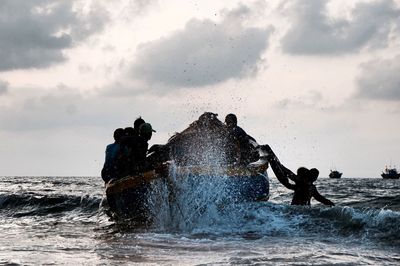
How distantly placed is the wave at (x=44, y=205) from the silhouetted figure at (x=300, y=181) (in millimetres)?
6721

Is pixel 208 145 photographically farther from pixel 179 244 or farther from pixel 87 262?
pixel 87 262

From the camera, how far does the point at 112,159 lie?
11.8m

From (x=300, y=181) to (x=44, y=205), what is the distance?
10502 mm

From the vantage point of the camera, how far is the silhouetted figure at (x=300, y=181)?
39.5ft

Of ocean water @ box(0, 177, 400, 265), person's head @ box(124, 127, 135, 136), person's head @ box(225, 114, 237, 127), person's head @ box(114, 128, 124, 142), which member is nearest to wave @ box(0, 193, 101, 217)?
person's head @ box(114, 128, 124, 142)

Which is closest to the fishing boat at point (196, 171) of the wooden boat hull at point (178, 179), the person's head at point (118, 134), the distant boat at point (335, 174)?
the wooden boat hull at point (178, 179)

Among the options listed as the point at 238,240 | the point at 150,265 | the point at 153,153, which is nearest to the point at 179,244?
the point at 238,240

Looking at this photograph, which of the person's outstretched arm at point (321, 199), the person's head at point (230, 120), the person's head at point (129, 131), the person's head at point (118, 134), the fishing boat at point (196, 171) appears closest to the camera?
the fishing boat at point (196, 171)

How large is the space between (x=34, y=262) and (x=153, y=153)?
6462 millimetres

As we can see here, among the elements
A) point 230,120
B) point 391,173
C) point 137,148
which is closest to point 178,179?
point 137,148

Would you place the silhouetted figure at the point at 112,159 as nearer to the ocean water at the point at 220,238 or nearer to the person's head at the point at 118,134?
the person's head at the point at 118,134

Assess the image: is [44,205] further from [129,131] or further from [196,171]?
[196,171]

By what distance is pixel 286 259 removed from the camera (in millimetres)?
6430

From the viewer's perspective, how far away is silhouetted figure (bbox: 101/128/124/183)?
11.6 m
